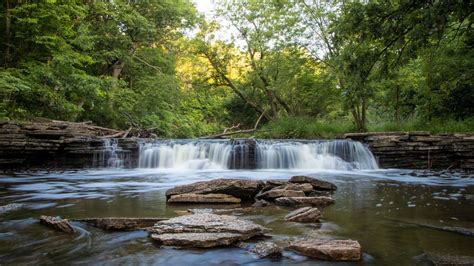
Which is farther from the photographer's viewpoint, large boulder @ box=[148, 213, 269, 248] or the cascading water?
the cascading water

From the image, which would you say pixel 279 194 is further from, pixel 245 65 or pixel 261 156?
pixel 245 65

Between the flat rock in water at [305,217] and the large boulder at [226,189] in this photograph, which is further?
the large boulder at [226,189]

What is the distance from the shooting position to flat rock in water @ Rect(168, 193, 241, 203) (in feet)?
21.0

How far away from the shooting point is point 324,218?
207 inches

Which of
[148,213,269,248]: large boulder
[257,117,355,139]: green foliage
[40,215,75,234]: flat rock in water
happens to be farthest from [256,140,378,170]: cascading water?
[40,215,75,234]: flat rock in water

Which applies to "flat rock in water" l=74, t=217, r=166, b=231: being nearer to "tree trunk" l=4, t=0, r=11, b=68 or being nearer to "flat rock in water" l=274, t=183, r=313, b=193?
"flat rock in water" l=274, t=183, r=313, b=193

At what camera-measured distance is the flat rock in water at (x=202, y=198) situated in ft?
21.0

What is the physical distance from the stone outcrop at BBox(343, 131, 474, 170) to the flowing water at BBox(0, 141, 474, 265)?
201 centimetres

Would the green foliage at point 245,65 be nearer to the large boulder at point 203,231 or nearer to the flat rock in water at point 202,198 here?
the flat rock in water at point 202,198

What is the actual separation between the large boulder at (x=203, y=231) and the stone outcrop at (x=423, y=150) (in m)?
11.2

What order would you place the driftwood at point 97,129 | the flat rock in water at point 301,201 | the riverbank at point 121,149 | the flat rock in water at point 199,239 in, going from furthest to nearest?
the driftwood at point 97,129 < the riverbank at point 121,149 < the flat rock in water at point 301,201 < the flat rock in water at point 199,239

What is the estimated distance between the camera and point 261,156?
14.5 meters

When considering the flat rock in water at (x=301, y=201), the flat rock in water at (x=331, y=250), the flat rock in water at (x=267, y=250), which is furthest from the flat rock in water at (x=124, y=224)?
the flat rock in water at (x=301, y=201)

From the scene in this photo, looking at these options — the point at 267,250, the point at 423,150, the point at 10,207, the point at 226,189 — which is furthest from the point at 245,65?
the point at 267,250
